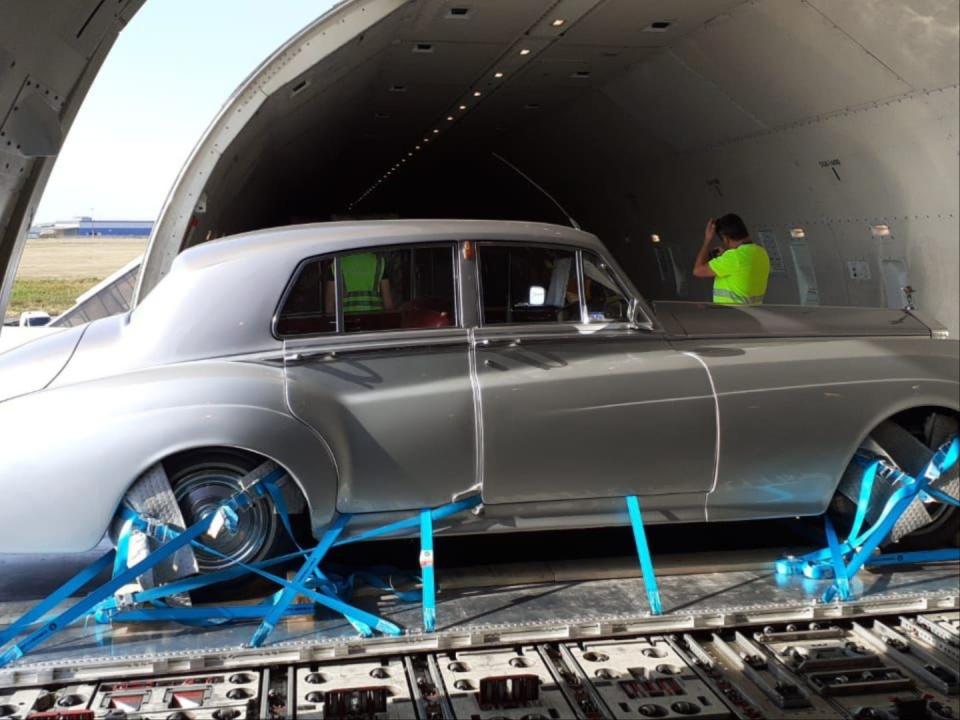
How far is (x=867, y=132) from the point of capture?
971 centimetres

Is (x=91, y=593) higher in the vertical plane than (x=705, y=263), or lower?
lower

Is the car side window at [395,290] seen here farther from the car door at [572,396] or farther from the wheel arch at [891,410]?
the wheel arch at [891,410]

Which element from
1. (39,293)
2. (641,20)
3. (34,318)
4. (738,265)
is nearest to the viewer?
(39,293)

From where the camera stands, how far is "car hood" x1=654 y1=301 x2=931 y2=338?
521cm

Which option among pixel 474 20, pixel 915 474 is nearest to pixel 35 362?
pixel 915 474

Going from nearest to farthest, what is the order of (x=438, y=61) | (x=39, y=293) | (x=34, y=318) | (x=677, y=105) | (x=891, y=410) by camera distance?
(x=891, y=410), (x=39, y=293), (x=34, y=318), (x=438, y=61), (x=677, y=105)

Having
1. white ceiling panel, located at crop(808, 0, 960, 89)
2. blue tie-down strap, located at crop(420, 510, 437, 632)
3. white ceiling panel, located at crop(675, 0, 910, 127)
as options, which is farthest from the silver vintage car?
white ceiling panel, located at crop(675, 0, 910, 127)

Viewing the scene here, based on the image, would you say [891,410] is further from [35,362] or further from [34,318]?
[34,318]

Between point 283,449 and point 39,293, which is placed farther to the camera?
point 39,293

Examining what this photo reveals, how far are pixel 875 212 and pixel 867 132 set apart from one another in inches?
33.2

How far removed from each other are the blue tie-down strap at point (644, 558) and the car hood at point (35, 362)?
2.67 metres

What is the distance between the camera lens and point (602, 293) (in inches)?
198

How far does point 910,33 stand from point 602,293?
15.4 ft

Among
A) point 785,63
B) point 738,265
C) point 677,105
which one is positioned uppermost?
point 677,105
